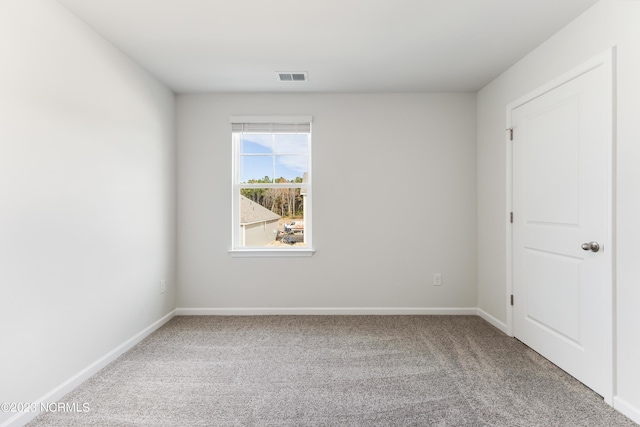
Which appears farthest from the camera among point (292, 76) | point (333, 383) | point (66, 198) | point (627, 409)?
point (292, 76)

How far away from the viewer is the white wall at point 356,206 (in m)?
3.60

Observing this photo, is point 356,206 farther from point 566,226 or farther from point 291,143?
point 566,226

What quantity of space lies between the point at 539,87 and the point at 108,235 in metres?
3.58

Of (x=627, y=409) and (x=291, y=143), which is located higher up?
(x=291, y=143)

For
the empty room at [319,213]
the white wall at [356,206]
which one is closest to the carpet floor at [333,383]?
the empty room at [319,213]

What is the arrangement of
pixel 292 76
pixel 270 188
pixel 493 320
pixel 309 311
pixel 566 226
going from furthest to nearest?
pixel 270 188 < pixel 309 311 < pixel 493 320 < pixel 292 76 < pixel 566 226

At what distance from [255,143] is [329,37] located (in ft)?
5.29

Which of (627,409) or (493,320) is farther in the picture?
(493,320)

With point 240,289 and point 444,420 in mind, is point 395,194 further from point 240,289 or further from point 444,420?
point 444,420

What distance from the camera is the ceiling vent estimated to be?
3041 mm

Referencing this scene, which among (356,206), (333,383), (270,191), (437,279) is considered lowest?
(333,383)

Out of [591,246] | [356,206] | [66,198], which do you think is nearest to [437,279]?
[356,206]

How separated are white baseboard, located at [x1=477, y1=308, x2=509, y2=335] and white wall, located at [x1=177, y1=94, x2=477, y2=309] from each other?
7.3 inches

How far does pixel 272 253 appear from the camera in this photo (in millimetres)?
3643
